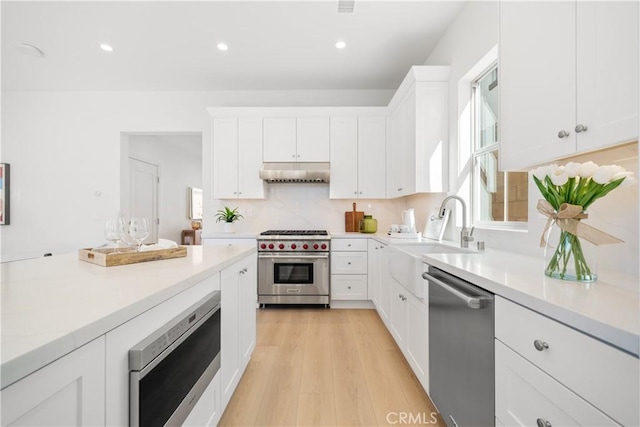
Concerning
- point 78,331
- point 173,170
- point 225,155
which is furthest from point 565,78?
point 173,170

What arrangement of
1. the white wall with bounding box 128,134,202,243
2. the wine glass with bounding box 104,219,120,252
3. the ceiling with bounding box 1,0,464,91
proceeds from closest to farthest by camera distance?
the wine glass with bounding box 104,219,120,252 → the ceiling with bounding box 1,0,464,91 → the white wall with bounding box 128,134,202,243

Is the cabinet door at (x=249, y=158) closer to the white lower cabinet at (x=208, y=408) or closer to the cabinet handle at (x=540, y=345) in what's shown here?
the white lower cabinet at (x=208, y=408)

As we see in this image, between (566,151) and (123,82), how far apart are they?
4.75 meters

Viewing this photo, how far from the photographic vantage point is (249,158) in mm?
3604

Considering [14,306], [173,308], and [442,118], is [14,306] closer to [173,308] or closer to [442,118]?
[173,308]

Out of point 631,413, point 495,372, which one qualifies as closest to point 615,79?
point 631,413

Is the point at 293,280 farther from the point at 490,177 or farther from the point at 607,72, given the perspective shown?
the point at 607,72

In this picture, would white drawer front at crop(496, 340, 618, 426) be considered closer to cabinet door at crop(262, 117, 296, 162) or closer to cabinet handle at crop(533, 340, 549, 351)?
cabinet handle at crop(533, 340, 549, 351)

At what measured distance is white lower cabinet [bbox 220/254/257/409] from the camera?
1416mm

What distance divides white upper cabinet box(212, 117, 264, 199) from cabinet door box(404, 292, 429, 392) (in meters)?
2.46

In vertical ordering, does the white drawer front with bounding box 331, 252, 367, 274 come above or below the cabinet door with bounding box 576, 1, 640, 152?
below

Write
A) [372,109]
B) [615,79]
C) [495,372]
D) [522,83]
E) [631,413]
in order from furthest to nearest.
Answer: [372,109] < [522,83] < [495,372] < [615,79] < [631,413]

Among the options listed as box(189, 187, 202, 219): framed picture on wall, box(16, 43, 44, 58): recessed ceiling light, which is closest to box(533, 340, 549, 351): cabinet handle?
box(16, 43, 44, 58): recessed ceiling light

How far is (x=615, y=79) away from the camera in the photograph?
826 millimetres
